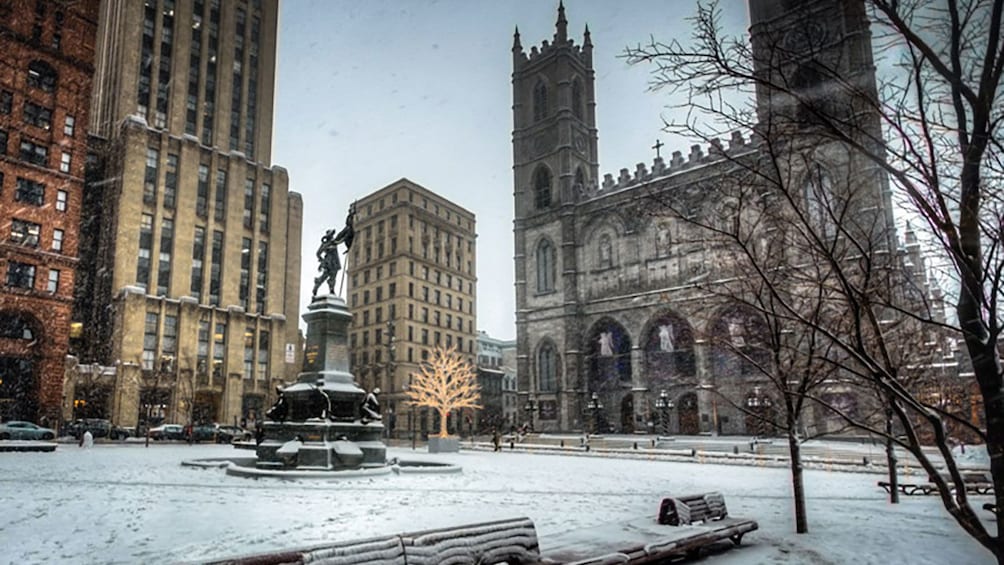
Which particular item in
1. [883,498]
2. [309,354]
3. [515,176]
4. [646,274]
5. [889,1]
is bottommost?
[883,498]

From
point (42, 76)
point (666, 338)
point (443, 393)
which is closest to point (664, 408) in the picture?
point (666, 338)

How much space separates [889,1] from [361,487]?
12507 millimetres

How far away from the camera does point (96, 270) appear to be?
5325 centimetres

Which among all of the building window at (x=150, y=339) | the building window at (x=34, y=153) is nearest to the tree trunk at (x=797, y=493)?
the building window at (x=34, y=153)

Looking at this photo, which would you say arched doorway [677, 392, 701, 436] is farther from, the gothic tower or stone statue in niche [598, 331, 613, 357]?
the gothic tower

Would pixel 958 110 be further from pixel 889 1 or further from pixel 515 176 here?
pixel 515 176

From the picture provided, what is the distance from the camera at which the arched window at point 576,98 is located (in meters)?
65.2

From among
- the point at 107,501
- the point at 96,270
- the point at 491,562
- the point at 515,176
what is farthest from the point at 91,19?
the point at 491,562

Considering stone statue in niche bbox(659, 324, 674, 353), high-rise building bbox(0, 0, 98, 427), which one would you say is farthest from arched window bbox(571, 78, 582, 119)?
high-rise building bbox(0, 0, 98, 427)

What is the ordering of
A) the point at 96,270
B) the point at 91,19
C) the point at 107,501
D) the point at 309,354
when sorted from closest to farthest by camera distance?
the point at 107,501 → the point at 309,354 → the point at 91,19 → the point at 96,270

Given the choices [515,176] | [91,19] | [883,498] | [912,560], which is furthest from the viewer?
[515,176]

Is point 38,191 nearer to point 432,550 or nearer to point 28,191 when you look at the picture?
point 28,191

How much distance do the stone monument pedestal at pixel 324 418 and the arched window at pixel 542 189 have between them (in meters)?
47.0

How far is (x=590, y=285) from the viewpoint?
58.7 metres
